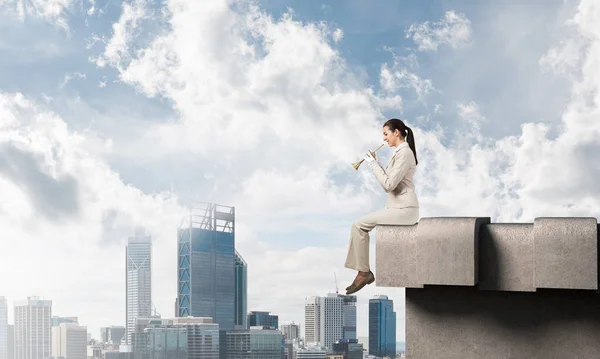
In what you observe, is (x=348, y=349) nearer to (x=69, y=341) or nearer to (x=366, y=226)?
(x=69, y=341)

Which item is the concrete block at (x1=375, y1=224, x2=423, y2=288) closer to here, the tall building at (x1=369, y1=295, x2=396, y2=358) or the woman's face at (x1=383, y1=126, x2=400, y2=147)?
the woman's face at (x1=383, y1=126, x2=400, y2=147)

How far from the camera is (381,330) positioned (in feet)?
291

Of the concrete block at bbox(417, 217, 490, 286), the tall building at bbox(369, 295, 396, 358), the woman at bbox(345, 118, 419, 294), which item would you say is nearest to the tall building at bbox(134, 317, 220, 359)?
→ the tall building at bbox(369, 295, 396, 358)

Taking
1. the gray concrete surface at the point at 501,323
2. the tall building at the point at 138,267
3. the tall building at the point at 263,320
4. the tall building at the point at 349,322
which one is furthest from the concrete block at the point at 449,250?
the tall building at the point at 138,267

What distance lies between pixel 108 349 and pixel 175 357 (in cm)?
2116

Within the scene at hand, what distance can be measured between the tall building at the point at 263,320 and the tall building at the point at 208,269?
4924mm

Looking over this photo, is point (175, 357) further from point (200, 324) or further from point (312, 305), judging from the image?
point (312, 305)

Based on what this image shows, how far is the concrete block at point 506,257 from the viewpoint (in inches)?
127

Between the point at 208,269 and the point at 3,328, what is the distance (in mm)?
33297

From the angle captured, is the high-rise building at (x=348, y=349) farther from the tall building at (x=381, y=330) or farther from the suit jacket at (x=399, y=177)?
the suit jacket at (x=399, y=177)

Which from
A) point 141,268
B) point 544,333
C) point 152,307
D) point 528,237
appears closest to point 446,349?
point 544,333

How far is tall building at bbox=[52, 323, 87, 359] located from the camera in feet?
369

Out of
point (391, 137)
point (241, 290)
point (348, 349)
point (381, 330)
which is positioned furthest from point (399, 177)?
point (241, 290)

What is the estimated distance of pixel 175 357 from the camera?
93812mm
